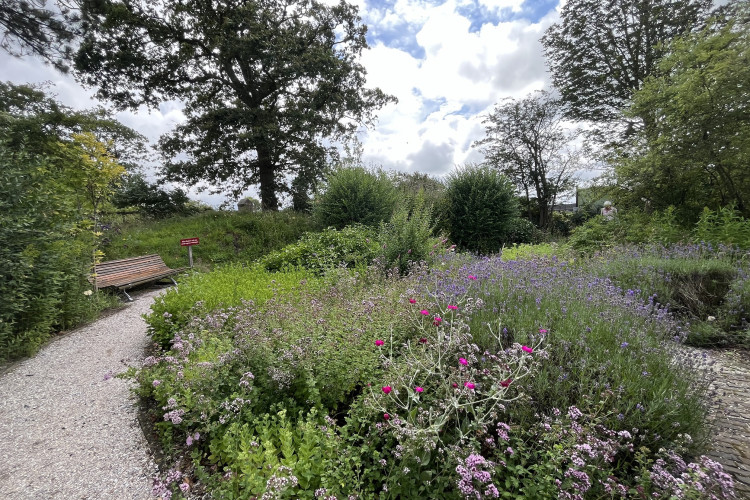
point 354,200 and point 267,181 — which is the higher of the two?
point 267,181

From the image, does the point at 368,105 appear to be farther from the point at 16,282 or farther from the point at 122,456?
the point at 122,456

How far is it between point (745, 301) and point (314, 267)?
6523 mm

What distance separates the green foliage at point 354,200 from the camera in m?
9.71

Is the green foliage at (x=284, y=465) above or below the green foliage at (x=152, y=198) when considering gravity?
below

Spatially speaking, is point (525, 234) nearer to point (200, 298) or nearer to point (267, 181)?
point (267, 181)

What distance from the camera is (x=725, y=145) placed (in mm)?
6375

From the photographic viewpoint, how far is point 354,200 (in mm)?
9742

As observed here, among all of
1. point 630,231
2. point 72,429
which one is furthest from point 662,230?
point 72,429

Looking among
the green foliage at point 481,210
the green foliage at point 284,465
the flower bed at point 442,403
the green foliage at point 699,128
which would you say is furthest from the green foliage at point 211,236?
the green foliage at point 699,128

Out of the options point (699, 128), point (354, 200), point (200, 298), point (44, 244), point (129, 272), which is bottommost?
point (200, 298)

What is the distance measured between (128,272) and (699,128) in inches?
499

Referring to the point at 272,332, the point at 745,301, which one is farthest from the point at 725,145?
the point at 272,332

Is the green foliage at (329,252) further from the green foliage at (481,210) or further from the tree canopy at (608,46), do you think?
the tree canopy at (608,46)

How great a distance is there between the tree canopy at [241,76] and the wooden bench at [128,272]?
6.33 m
